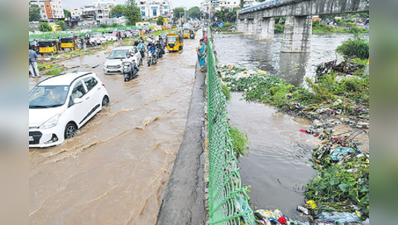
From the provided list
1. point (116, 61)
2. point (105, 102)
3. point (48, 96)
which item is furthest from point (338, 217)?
point (116, 61)

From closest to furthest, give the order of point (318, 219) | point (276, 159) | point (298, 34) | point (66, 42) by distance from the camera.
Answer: point (318, 219) → point (276, 159) → point (66, 42) → point (298, 34)

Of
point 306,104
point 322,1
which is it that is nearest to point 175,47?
point 322,1

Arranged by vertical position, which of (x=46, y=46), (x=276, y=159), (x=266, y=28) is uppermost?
(x=266, y=28)

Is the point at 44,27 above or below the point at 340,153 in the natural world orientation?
above

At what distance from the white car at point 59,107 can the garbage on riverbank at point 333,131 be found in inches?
218

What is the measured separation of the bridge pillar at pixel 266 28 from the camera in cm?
4321

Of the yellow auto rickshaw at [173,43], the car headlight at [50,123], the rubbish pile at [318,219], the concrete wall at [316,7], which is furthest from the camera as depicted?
the yellow auto rickshaw at [173,43]

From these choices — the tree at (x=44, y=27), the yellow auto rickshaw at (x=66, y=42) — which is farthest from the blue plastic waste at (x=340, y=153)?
the tree at (x=44, y=27)

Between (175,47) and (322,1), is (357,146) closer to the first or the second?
(322,1)

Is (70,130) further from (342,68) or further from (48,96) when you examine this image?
(342,68)

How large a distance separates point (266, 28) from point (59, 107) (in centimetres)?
4385

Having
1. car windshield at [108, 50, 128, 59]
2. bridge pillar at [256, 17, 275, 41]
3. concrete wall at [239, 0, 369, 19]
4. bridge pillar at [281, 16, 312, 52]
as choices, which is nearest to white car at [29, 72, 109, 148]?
car windshield at [108, 50, 128, 59]

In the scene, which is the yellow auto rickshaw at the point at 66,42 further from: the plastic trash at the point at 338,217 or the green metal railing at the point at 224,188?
the plastic trash at the point at 338,217

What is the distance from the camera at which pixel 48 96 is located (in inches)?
259
